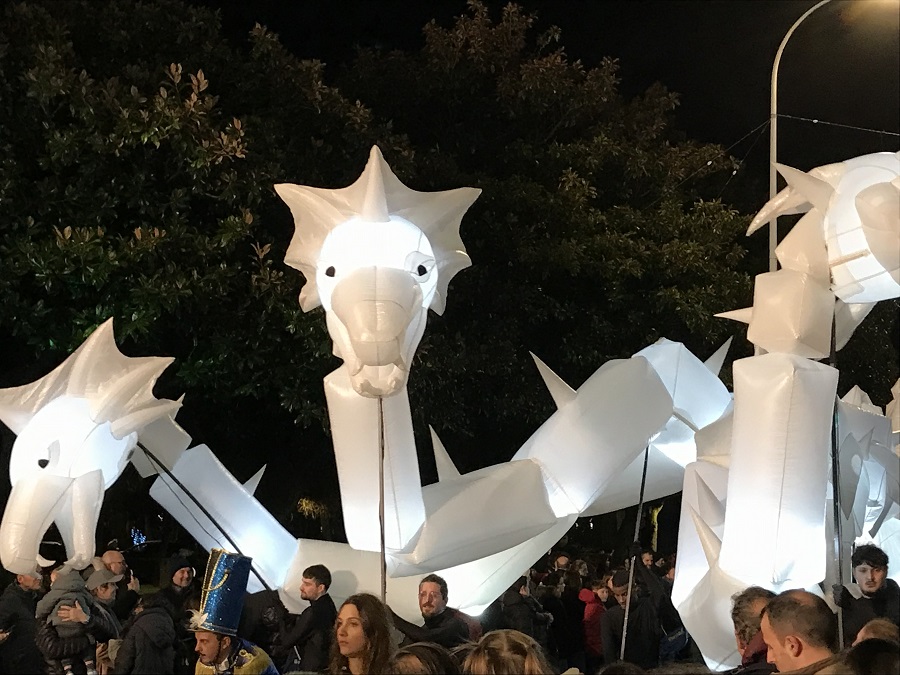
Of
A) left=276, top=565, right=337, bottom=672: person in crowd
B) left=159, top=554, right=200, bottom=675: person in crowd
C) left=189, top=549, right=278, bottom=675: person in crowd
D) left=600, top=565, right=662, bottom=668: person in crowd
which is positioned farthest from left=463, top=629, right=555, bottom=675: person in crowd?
left=600, top=565, right=662, bottom=668: person in crowd

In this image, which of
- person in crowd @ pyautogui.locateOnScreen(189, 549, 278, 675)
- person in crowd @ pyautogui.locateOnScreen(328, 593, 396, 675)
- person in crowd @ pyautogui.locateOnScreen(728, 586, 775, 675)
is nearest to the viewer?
person in crowd @ pyautogui.locateOnScreen(328, 593, 396, 675)

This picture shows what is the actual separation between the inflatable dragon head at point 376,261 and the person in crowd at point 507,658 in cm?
206

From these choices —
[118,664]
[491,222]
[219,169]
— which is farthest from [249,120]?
[118,664]

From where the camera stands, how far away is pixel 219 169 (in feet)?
27.8

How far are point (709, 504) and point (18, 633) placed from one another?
14.1 feet

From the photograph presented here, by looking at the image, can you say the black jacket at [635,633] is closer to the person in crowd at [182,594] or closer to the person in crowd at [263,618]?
the person in crowd at [263,618]

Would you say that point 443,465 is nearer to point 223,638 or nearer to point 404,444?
point 404,444

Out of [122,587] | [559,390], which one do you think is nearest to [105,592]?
[122,587]

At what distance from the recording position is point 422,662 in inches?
115

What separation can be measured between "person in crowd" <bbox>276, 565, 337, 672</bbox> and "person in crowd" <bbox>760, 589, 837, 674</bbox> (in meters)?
2.77

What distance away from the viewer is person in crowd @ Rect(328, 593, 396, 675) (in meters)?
3.52

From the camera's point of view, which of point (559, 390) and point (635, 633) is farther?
point (635, 633)

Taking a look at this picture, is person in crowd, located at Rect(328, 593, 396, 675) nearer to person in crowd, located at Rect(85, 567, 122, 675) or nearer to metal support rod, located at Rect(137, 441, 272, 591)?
metal support rod, located at Rect(137, 441, 272, 591)

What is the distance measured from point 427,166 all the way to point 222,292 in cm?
303
